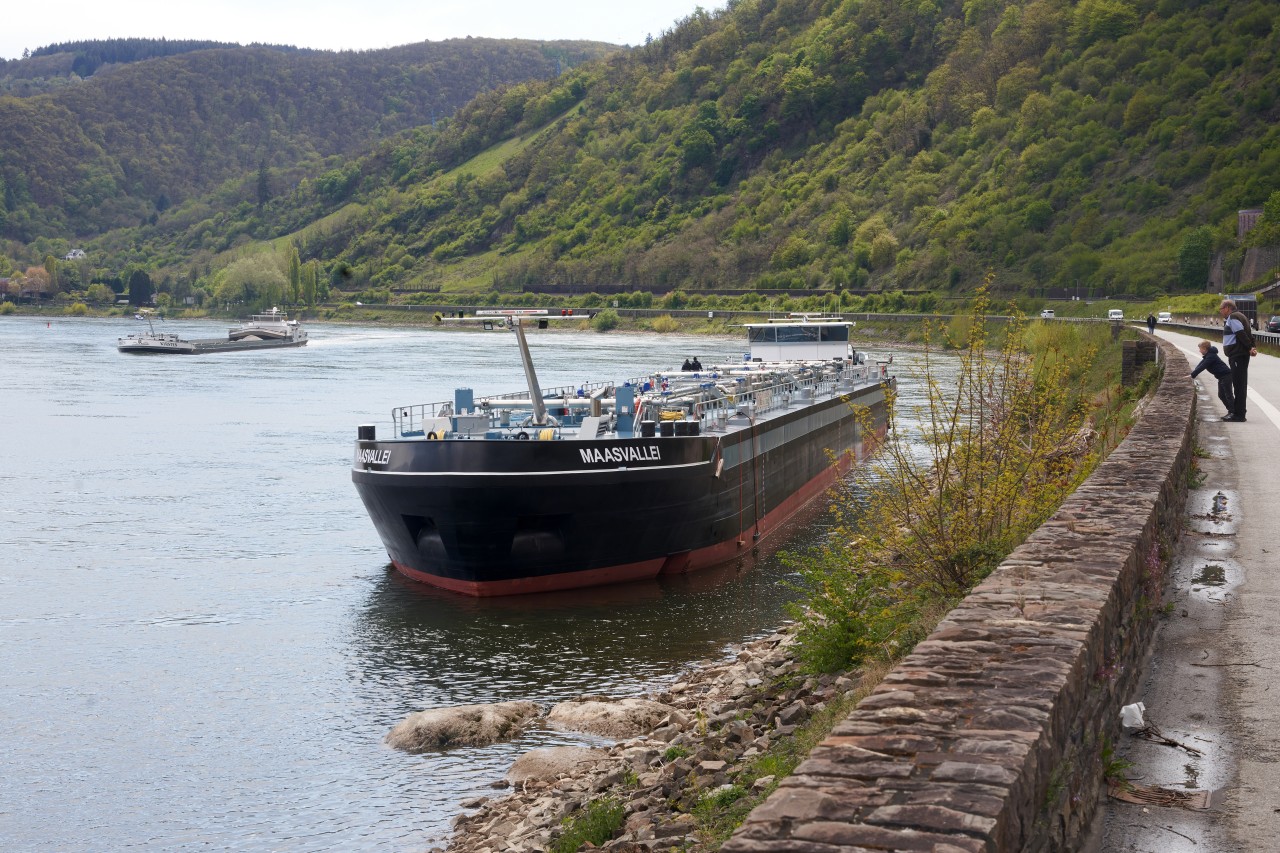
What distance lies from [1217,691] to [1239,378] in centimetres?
1425

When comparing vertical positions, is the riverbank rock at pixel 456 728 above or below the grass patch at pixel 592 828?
below

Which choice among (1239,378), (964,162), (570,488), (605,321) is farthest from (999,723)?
(964,162)

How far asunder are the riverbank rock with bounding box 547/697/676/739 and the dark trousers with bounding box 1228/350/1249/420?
10.6 metres

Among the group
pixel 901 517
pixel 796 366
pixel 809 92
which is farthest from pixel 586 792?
pixel 809 92

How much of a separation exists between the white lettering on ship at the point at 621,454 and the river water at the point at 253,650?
250 centimetres

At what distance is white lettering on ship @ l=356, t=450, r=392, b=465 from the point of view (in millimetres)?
23422

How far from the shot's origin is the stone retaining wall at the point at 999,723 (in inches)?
186

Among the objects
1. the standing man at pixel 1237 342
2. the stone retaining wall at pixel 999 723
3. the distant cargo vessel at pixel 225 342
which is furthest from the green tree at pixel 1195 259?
the stone retaining wall at pixel 999 723

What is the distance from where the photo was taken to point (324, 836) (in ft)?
45.6

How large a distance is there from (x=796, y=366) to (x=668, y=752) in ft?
103

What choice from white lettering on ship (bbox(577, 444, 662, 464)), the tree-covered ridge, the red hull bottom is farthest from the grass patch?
the tree-covered ridge

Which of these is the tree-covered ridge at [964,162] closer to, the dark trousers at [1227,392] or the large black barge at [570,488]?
the large black barge at [570,488]

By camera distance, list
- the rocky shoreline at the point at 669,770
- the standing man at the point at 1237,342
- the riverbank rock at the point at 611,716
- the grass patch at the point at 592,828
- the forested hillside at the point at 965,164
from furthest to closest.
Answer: the forested hillside at the point at 965,164 → the standing man at the point at 1237,342 → the riverbank rock at the point at 611,716 → the grass patch at the point at 592,828 → the rocky shoreline at the point at 669,770

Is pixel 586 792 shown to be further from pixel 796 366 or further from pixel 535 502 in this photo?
pixel 796 366
